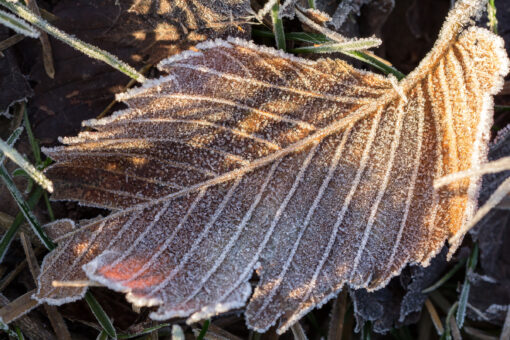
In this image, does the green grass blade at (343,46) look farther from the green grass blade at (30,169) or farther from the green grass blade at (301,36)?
the green grass blade at (30,169)

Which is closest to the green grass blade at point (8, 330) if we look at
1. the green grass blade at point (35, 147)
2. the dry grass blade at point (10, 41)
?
the green grass blade at point (35, 147)

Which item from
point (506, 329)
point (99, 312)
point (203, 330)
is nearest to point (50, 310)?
point (99, 312)

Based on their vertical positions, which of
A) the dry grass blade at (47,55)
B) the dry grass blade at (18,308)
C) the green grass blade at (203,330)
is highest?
the dry grass blade at (47,55)

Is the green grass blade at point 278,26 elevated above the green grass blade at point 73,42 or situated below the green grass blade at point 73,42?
above

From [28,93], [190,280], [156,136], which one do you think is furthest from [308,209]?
[28,93]

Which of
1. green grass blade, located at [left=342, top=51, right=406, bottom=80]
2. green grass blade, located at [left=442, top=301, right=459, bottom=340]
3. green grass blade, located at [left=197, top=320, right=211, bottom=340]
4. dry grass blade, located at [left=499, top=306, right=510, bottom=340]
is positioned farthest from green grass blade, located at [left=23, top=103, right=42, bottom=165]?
dry grass blade, located at [left=499, top=306, right=510, bottom=340]

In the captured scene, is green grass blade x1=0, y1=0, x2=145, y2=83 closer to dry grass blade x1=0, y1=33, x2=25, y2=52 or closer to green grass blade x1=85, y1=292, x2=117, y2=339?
dry grass blade x1=0, y1=33, x2=25, y2=52

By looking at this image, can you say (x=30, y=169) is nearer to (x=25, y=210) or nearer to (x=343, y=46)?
Result: (x=25, y=210)
